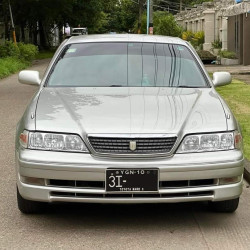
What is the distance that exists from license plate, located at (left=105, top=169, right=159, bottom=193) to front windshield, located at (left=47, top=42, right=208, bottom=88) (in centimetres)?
149

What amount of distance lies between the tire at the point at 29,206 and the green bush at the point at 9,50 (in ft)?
84.6

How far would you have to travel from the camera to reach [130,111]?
4832mm

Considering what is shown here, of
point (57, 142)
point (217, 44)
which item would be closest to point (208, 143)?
point (57, 142)

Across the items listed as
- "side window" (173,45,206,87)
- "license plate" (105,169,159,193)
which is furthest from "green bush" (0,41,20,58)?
"license plate" (105,169,159,193)

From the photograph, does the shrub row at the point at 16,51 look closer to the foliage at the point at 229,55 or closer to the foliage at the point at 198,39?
the foliage at the point at 229,55

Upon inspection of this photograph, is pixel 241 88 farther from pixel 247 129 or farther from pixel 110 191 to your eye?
pixel 110 191

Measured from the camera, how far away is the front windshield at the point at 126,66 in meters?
5.82

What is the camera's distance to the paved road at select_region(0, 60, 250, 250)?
452cm

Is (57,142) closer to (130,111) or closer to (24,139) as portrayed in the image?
(24,139)

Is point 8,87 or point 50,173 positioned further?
point 8,87

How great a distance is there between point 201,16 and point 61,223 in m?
41.5

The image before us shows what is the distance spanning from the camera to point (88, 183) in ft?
14.9

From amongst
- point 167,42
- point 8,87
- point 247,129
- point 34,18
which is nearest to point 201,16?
point 34,18

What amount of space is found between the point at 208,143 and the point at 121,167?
2.45 feet
